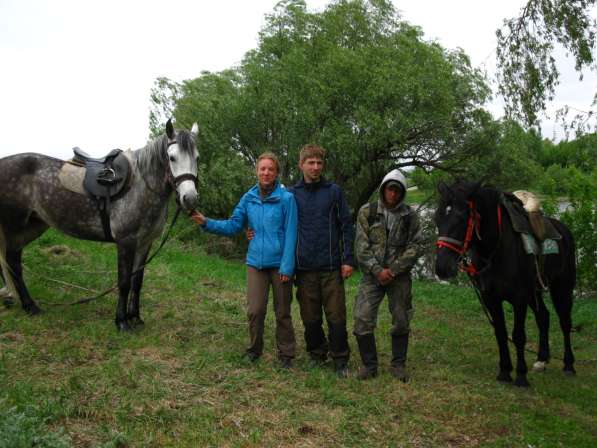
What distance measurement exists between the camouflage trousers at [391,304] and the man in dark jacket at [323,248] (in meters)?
0.17

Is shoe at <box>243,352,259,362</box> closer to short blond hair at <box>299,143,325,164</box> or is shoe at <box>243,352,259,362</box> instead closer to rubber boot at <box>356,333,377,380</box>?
rubber boot at <box>356,333,377,380</box>

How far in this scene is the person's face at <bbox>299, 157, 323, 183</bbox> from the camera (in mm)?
4645

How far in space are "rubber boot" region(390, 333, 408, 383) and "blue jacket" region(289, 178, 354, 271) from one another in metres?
0.86

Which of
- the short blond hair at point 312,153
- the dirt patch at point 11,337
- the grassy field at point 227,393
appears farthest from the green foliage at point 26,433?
the short blond hair at point 312,153

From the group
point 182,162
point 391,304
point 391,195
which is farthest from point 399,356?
point 182,162

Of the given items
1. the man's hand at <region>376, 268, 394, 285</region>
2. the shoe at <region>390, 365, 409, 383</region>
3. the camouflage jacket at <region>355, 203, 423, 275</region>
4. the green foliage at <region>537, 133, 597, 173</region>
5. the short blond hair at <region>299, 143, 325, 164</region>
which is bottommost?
the shoe at <region>390, 365, 409, 383</region>

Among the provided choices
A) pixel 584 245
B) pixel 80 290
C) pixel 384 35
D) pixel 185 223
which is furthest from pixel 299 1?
pixel 80 290

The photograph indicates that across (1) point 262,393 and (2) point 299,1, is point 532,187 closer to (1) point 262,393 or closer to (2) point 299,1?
(2) point 299,1

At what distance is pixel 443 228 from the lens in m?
4.43

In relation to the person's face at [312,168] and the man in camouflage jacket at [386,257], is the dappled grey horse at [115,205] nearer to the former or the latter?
the person's face at [312,168]

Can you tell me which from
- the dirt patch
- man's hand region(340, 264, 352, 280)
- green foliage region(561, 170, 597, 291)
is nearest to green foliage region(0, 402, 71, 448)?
the dirt patch

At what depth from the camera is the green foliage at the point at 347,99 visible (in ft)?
57.0

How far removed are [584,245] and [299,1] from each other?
46.2 ft

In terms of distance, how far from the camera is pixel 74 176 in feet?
18.2
